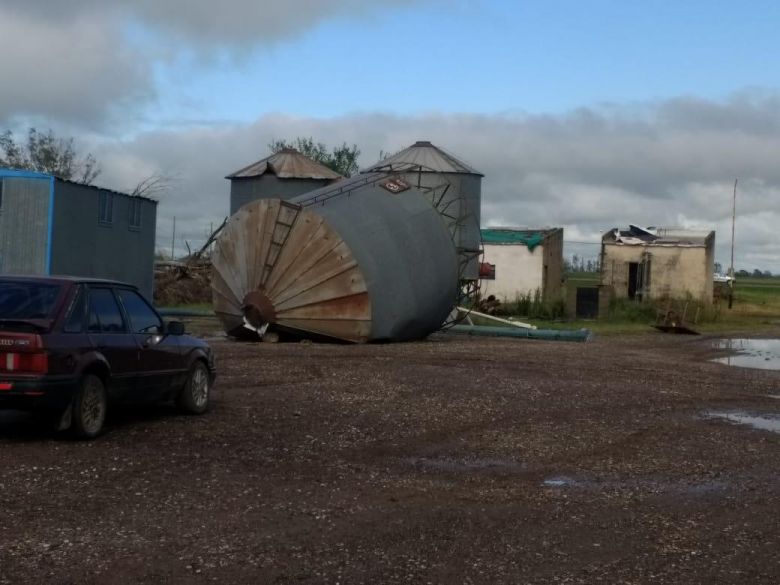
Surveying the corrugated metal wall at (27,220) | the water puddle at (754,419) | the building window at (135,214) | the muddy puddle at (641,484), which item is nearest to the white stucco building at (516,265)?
the building window at (135,214)

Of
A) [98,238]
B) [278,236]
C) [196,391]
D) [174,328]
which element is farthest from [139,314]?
[98,238]

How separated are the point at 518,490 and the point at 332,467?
1685 millimetres

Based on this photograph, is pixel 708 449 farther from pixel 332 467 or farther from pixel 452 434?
pixel 332 467

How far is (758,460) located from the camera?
34.2 ft

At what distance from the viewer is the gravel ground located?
20.8 ft

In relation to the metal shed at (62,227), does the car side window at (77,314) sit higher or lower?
lower

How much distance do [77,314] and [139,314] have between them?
4.28 ft

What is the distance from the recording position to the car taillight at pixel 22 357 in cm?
928

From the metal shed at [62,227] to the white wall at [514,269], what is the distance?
2185 cm

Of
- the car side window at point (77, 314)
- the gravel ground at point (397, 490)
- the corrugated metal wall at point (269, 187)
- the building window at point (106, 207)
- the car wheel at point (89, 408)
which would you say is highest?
the corrugated metal wall at point (269, 187)

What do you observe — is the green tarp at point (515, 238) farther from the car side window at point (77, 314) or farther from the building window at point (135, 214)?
the car side window at point (77, 314)

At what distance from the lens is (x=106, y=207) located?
26812 mm

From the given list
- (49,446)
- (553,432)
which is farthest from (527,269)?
(49,446)

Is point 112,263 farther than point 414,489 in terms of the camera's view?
Yes
